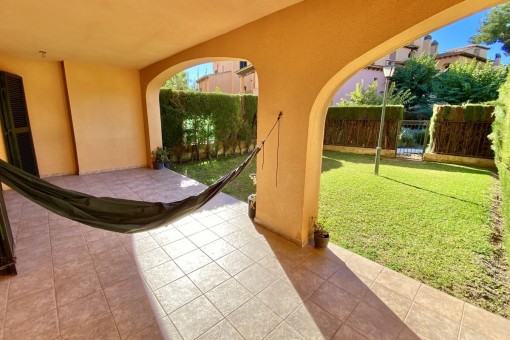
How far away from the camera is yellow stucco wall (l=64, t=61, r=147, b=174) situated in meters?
5.21

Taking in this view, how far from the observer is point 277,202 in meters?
2.96

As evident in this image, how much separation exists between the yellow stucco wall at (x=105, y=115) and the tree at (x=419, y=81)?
46.1 feet

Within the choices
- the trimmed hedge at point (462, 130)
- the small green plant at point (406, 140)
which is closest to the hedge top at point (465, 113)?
the trimmed hedge at point (462, 130)

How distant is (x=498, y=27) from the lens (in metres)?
14.3

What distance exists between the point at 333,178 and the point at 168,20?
172 inches

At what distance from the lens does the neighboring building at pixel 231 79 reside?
1666cm

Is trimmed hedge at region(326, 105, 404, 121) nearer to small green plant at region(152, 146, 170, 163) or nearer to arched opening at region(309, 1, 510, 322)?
arched opening at region(309, 1, 510, 322)

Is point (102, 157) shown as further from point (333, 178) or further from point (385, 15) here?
point (385, 15)

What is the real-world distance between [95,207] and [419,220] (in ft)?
13.2

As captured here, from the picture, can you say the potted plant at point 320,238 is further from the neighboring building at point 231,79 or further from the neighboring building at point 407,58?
the neighboring building at point 231,79

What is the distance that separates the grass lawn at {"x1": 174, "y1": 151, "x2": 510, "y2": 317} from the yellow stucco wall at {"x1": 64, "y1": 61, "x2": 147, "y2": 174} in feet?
5.15

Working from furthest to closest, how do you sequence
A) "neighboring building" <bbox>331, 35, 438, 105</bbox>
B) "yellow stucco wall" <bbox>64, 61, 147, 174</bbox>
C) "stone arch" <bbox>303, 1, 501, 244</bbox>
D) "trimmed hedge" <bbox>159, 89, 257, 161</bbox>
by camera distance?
"neighboring building" <bbox>331, 35, 438, 105</bbox>
"trimmed hedge" <bbox>159, 89, 257, 161</bbox>
"yellow stucco wall" <bbox>64, 61, 147, 174</bbox>
"stone arch" <bbox>303, 1, 501, 244</bbox>

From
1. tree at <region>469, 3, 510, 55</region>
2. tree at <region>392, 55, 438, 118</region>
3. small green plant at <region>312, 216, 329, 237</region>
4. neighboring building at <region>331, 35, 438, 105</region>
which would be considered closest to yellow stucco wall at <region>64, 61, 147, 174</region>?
small green plant at <region>312, 216, 329, 237</region>

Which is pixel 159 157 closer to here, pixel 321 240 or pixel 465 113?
pixel 321 240
